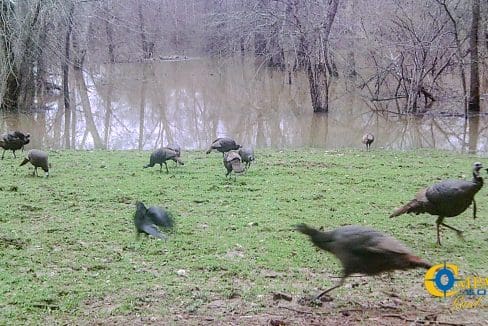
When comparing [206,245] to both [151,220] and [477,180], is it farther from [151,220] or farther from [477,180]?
[477,180]

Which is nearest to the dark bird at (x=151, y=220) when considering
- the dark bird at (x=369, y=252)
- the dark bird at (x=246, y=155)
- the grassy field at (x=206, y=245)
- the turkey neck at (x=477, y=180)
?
the grassy field at (x=206, y=245)

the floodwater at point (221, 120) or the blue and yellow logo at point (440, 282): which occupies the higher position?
the floodwater at point (221, 120)

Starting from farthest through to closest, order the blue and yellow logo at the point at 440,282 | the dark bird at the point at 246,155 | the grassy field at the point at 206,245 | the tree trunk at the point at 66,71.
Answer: the tree trunk at the point at 66,71, the dark bird at the point at 246,155, the blue and yellow logo at the point at 440,282, the grassy field at the point at 206,245

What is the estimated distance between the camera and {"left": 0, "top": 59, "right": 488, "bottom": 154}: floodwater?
1555cm

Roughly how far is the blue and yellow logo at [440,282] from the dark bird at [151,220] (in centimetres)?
258

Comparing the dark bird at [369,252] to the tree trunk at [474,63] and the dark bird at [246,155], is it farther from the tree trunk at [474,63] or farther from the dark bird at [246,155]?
the tree trunk at [474,63]

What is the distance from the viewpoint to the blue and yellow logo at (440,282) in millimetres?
4000

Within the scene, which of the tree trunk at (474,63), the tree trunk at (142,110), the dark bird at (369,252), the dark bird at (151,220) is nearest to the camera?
the dark bird at (369,252)

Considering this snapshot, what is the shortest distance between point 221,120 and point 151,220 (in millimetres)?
13464

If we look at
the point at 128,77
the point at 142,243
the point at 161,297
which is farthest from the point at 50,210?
the point at 128,77

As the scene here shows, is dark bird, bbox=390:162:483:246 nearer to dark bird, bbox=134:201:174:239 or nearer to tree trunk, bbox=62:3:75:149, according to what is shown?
dark bird, bbox=134:201:174:239

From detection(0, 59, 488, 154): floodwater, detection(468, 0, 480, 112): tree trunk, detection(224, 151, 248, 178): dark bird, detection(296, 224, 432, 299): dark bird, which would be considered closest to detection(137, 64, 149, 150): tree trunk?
detection(0, 59, 488, 154): floodwater

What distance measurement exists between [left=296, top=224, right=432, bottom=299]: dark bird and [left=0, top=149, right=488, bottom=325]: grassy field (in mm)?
276

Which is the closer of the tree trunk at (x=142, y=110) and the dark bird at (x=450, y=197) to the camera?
the dark bird at (x=450, y=197)
